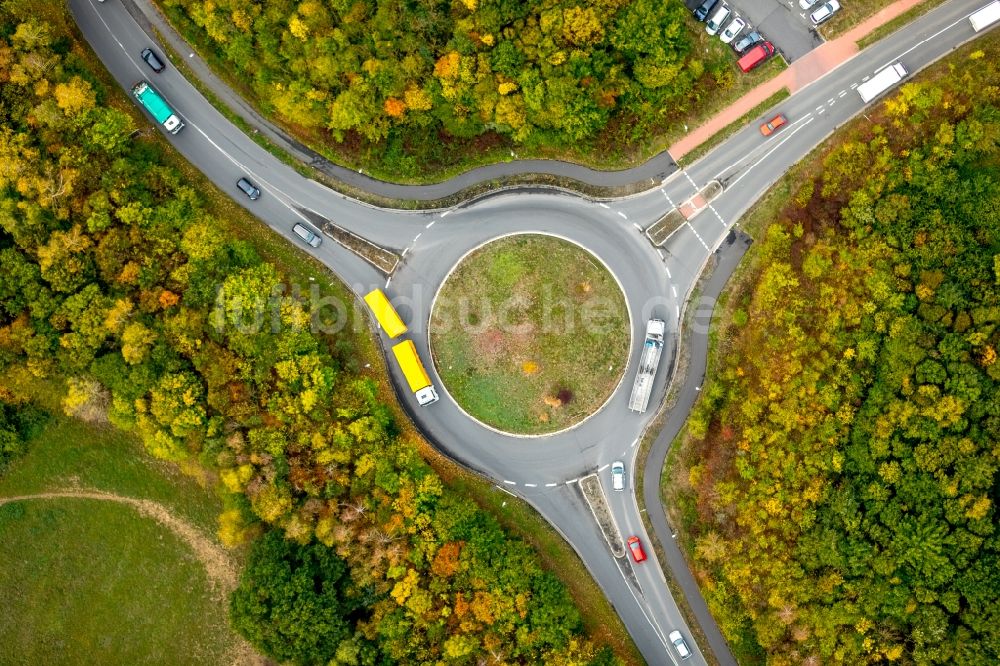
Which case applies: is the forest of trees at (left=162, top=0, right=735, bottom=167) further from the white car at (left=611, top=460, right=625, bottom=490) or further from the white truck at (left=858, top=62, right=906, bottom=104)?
the white car at (left=611, top=460, right=625, bottom=490)

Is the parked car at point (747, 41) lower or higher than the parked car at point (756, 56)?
higher

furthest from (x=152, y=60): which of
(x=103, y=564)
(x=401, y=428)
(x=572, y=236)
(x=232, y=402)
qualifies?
(x=103, y=564)

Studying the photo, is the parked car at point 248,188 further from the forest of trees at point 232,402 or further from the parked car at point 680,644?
the parked car at point 680,644

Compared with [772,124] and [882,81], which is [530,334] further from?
[882,81]

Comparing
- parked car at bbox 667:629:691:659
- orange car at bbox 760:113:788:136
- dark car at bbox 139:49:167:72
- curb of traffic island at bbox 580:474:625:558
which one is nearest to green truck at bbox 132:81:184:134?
dark car at bbox 139:49:167:72

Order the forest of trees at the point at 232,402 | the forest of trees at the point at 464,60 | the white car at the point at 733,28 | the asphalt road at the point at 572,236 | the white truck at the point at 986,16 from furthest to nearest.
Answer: the asphalt road at the point at 572,236 → the white car at the point at 733,28 → the white truck at the point at 986,16 → the forest of trees at the point at 464,60 → the forest of trees at the point at 232,402

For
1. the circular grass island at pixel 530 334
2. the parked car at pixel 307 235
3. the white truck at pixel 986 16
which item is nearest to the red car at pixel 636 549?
the circular grass island at pixel 530 334
